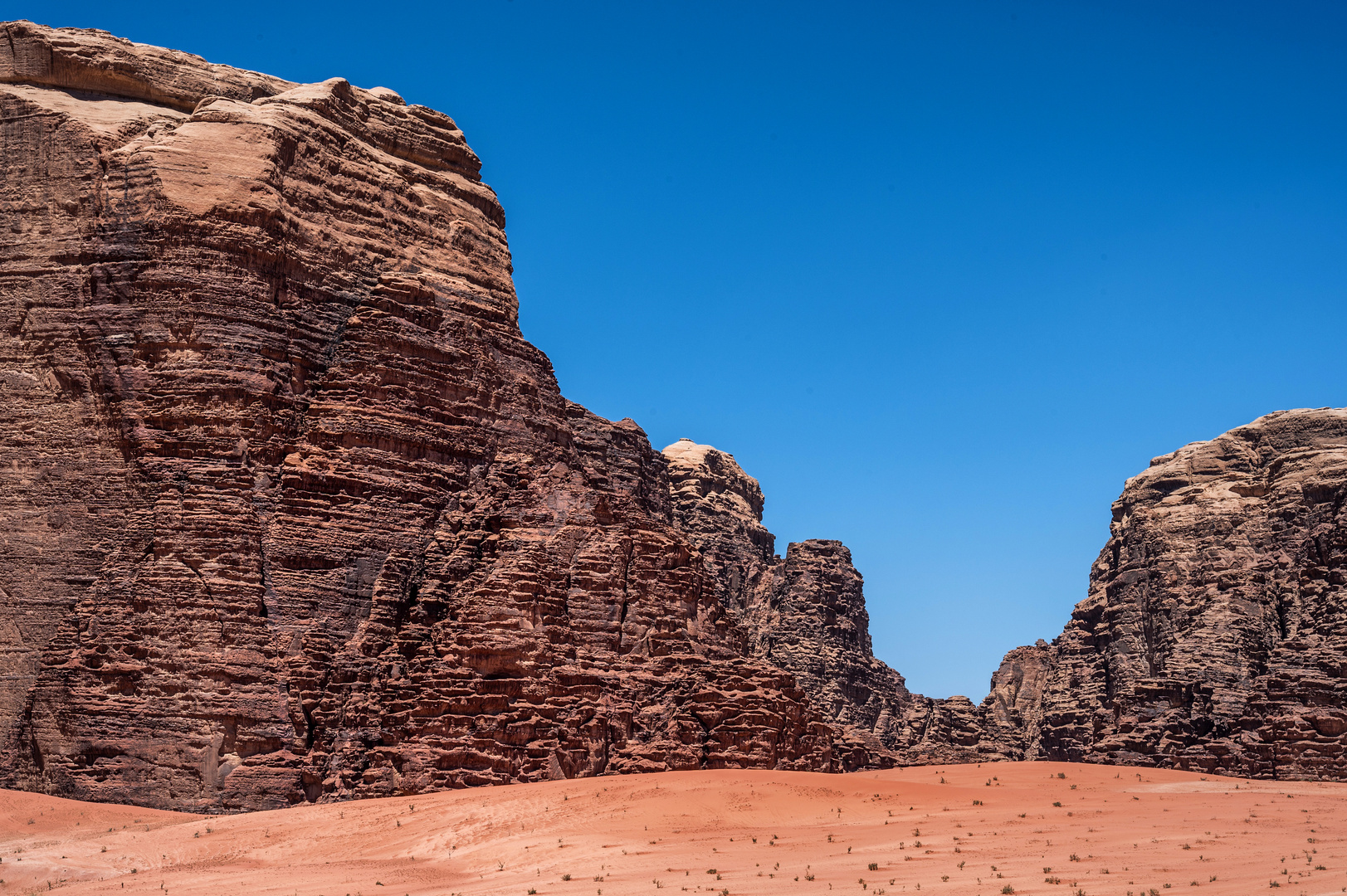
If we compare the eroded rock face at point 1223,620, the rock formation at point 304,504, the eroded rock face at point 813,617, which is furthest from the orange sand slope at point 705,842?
the eroded rock face at point 813,617

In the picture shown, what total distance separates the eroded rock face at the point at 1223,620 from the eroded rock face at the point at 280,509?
58.0ft

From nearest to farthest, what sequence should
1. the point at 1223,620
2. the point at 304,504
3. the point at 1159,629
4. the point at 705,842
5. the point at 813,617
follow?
the point at 705,842, the point at 304,504, the point at 1223,620, the point at 1159,629, the point at 813,617

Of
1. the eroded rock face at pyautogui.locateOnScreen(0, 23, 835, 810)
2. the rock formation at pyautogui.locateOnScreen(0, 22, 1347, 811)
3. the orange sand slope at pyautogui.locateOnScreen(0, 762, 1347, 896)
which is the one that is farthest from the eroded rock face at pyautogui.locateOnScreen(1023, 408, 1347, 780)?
the eroded rock face at pyautogui.locateOnScreen(0, 23, 835, 810)

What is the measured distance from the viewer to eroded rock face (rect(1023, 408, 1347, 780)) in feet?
166

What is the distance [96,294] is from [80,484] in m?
5.60

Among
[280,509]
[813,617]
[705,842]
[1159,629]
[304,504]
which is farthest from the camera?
[813,617]

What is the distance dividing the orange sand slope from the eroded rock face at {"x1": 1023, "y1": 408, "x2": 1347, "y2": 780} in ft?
41.6

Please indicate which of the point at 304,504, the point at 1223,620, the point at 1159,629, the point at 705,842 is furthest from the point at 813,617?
the point at 705,842

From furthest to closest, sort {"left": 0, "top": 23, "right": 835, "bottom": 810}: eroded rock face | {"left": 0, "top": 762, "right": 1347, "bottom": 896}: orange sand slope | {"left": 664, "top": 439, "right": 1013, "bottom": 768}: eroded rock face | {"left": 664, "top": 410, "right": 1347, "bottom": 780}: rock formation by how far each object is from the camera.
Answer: {"left": 664, "top": 439, "right": 1013, "bottom": 768}: eroded rock face
{"left": 664, "top": 410, "right": 1347, "bottom": 780}: rock formation
{"left": 0, "top": 23, "right": 835, "bottom": 810}: eroded rock face
{"left": 0, "top": 762, "right": 1347, "bottom": 896}: orange sand slope

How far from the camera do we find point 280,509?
39.7 metres

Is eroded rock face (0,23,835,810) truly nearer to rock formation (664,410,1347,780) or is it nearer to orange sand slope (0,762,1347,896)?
orange sand slope (0,762,1347,896)

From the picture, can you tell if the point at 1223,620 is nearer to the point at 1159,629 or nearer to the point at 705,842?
Answer: the point at 1159,629

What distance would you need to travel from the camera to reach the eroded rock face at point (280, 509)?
36.4 metres

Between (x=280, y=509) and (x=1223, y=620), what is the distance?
2051 inches
